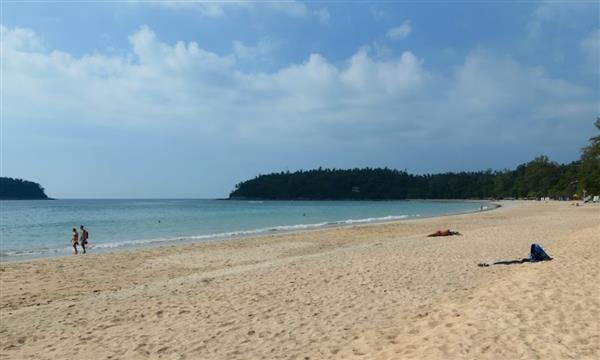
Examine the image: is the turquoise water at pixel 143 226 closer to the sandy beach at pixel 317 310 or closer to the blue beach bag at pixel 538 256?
the sandy beach at pixel 317 310

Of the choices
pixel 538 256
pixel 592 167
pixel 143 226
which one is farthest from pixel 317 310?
pixel 592 167

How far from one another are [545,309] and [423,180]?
19841 centimetres

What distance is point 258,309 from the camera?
26.3 feet

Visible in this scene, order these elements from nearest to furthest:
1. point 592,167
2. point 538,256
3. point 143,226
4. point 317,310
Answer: point 317,310 → point 538,256 → point 143,226 → point 592,167

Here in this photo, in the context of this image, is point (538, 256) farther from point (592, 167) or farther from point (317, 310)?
point (592, 167)

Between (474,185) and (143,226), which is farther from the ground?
(474,185)

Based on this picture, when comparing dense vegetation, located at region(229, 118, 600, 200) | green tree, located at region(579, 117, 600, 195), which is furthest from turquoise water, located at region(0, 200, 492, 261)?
dense vegetation, located at region(229, 118, 600, 200)

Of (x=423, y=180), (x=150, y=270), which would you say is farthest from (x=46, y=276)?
(x=423, y=180)

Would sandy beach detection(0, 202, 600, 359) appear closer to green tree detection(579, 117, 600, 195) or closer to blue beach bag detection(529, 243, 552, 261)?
blue beach bag detection(529, 243, 552, 261)

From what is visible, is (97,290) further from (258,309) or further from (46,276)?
(258,309)

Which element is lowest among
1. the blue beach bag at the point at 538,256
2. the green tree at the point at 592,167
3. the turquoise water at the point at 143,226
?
the turquoise water at the point at 143,226

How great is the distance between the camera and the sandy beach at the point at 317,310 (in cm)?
558

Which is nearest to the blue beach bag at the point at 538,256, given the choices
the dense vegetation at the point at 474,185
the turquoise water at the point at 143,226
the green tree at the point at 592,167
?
the turquoise water at the point at 143,226

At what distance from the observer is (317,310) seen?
784 centimetres
